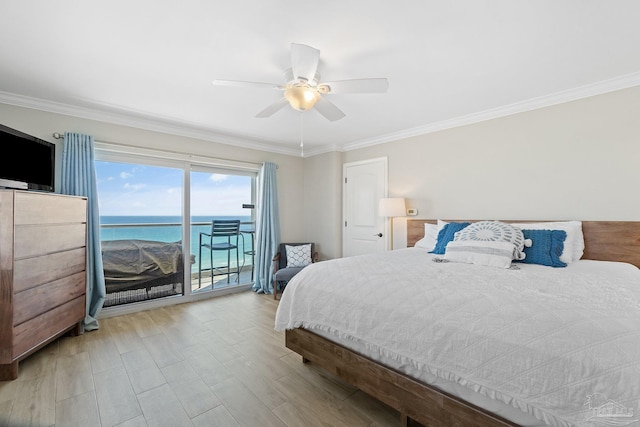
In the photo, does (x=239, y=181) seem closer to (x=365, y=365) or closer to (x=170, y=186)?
(x=170, y=186)

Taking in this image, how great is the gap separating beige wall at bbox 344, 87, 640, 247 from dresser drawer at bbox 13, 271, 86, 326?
4065 mm

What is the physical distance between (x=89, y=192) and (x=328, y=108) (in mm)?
2841

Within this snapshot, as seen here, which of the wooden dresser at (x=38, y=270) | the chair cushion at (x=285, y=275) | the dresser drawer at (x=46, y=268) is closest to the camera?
the wooden dresser at (x=38, y=270)

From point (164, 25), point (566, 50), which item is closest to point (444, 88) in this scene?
point (566, 50)

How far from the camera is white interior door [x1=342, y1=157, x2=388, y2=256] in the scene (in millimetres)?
4281

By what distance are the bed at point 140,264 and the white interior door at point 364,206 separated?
8.71 ft

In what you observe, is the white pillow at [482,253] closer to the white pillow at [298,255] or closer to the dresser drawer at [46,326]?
the white pillow at [298,255]

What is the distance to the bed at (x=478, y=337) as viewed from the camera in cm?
101

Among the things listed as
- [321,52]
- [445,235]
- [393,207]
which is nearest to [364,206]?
[393,207]

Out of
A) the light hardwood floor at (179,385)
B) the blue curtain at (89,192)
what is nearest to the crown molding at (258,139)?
the blue curtain at (89,192)

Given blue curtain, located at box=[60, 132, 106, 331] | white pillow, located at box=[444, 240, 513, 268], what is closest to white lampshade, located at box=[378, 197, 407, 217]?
white pillow, located at box=[444, 240, 513, 268]

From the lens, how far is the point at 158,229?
12.4 feet

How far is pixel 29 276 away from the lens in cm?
225

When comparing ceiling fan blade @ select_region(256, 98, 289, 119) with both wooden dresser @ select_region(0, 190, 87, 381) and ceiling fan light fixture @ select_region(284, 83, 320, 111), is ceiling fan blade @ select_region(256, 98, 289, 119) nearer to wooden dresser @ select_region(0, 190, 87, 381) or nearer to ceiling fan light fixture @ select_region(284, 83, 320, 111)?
ceiling fan light fixture @ select_region(284, 83, 320, 111)
